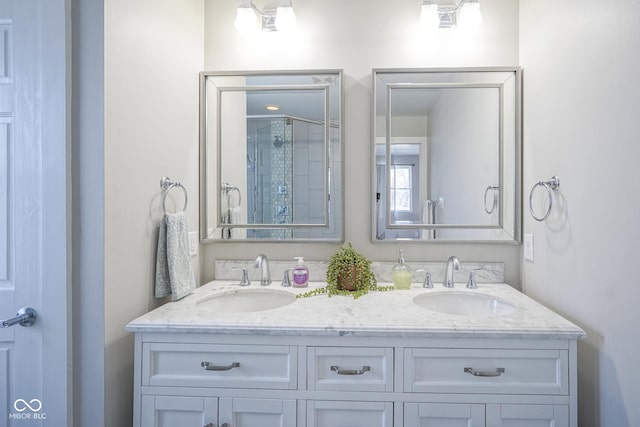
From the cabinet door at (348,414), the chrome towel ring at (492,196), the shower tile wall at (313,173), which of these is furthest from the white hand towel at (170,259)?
the chrome towel ring at (492,196)

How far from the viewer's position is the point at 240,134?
5.53 feet

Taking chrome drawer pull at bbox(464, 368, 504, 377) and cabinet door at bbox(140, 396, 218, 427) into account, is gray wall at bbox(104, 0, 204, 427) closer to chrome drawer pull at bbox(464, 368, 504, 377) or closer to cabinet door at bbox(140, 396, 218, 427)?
cabinet door at bbox(140, 396, 218, 427)

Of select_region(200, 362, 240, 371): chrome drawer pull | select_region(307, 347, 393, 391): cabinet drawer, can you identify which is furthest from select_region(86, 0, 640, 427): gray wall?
select_region(307, 347, 393, 391): cabinet drawer

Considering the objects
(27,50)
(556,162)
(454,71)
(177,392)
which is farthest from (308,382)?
(454,71)

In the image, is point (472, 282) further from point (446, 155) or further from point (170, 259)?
point (170, 259)

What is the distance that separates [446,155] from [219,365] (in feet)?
4.44

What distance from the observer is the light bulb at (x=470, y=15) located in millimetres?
1564

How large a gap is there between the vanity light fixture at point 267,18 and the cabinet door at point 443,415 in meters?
1.72

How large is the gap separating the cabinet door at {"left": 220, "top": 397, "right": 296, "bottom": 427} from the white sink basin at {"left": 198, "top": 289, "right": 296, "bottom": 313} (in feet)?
1.55

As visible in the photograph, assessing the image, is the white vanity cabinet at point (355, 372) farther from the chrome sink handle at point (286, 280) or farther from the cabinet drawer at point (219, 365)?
the chrome sink handle at point (286, 280)

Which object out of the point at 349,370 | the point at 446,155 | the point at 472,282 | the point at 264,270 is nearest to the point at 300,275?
the point at 264,270

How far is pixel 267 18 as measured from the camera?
1.66m

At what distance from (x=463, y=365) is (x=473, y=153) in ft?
3.32

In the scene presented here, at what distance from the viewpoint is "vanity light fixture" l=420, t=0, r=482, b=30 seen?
1.57 metres
